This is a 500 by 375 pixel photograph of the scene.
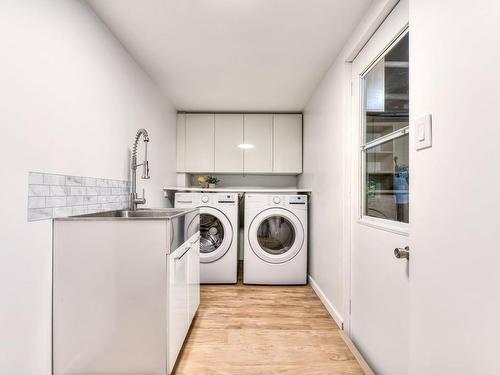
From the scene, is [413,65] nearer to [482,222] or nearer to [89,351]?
[482,222]

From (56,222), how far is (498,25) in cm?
177

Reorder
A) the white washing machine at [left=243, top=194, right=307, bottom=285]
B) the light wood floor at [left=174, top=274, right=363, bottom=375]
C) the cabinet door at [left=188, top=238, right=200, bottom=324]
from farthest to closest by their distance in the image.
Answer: the white washing machine at [left=243, top=194, right=307, bottom=285]
the cabinet door at [left=188, top=238, right=200, bottom=324]
the light wood floor at [left=174, top=274, right=363, bottom=375]

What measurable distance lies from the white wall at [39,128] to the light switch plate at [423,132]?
5.16 ft

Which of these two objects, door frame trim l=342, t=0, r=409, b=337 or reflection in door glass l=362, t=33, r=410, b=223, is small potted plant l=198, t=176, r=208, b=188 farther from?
reflection in door glass l=362, t=33, r=410, b=223

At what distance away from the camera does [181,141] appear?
11.1ft

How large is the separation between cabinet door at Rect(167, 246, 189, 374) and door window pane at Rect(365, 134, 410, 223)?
3.85 feet

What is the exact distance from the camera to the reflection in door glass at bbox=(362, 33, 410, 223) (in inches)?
50.4

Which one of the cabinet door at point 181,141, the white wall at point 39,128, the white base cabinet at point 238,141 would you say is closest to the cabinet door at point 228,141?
the white base cabinet at point 238,141

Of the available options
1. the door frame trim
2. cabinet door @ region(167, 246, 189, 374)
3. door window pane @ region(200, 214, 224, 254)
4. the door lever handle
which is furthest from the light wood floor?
the door lever handle

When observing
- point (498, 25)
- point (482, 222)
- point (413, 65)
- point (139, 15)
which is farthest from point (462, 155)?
point (139, 15)

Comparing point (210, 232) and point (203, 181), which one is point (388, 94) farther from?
point (203, 181)

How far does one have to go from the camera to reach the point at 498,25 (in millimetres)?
667

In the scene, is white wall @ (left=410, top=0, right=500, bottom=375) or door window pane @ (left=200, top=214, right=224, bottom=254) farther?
door window pane @ (left=200, top=214, right=224, bottom=254)

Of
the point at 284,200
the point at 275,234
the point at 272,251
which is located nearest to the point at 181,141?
the point at 284,200
